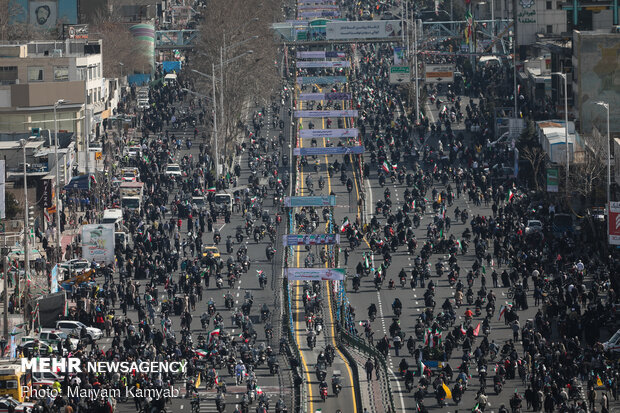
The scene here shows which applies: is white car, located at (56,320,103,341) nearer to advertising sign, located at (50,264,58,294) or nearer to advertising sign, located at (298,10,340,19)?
advertising sign, located at (50,264,58,294)

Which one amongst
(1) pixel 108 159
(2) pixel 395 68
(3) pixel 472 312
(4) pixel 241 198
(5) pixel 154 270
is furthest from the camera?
(2) pixel 395 68

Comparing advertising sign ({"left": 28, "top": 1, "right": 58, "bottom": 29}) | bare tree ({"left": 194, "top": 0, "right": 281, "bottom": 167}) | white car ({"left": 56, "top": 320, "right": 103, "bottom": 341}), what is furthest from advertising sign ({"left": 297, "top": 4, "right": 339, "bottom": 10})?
white car ({"left": 56, "top": 320, "right": 103, "bottom": 341})

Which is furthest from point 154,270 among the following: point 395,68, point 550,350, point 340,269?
point 395,68

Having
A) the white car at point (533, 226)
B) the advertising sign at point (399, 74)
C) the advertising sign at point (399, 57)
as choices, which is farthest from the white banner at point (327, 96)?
the white car at point (533, 226)

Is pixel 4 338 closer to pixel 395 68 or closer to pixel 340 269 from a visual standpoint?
pixel 340 269

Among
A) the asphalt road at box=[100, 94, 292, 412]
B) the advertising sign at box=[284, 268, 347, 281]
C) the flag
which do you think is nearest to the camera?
the asphalt road at box=[100, 94, 292, 412]

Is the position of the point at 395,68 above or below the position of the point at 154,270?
above

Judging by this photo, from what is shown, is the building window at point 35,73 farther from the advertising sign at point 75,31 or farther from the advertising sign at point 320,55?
the advertising sign at point 320,55
